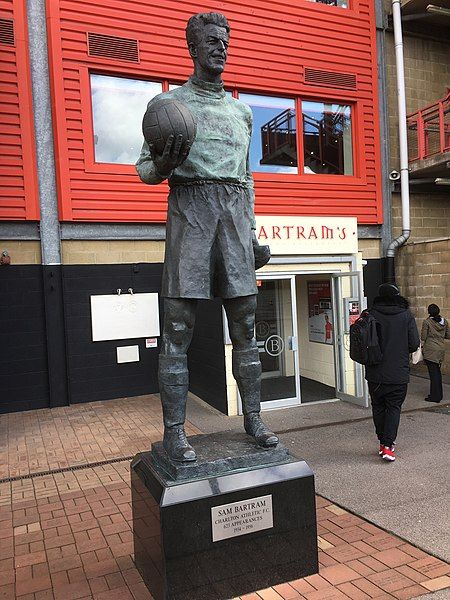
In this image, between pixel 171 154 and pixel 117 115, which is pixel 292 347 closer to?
pixel 117 115

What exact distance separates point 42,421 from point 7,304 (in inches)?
77.1

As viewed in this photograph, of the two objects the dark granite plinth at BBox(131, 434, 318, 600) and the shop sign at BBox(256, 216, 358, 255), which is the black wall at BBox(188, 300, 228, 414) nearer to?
the shop sign at BBox(256, 216, 358, 255)

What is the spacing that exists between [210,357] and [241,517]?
199 inches

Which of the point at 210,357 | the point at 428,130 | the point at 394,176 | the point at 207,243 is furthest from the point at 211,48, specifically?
the point at 428,130

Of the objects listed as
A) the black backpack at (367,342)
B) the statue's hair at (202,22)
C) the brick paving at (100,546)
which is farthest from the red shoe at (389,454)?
the statue's hair at (202,22)

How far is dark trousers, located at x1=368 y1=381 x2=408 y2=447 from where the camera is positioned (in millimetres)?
4996

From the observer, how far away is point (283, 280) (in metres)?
7.88

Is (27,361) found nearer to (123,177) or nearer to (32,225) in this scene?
(32,225)

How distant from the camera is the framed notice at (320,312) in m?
8.47

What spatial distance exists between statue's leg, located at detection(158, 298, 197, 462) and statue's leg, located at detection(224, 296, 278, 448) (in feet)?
1.01

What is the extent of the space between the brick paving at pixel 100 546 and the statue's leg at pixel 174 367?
983mm

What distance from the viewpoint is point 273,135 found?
32.6ft

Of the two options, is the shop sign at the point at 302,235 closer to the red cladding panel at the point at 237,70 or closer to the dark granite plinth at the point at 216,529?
the red cladding panel at the point at 237,70

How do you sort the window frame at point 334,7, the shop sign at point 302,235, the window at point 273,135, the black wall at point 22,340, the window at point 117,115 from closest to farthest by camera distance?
the shop sign at point 302,235
the black wall at point 22,340
the window at point 117,115
the window at point 273,135
the window frame at point 334,7
